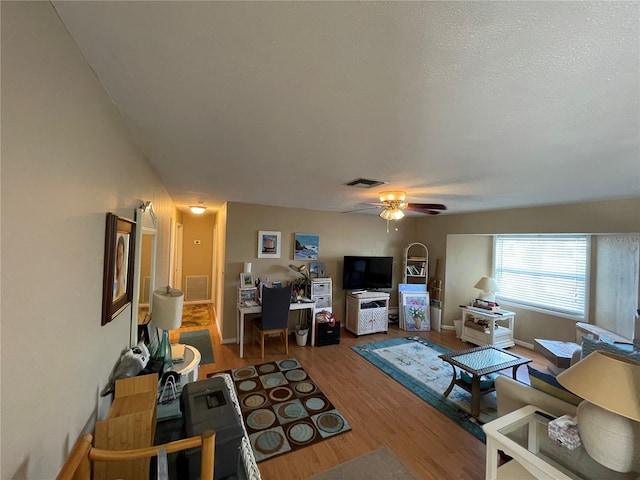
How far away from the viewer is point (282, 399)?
2809mm

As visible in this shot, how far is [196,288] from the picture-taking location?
21.6 feet

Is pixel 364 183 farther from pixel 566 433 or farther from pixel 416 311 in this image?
pixel 416 311

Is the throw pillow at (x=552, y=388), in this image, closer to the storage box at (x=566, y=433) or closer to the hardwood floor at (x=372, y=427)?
the storage box at (x=566, y=433)

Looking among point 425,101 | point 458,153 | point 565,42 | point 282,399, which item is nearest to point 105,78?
point 425,101

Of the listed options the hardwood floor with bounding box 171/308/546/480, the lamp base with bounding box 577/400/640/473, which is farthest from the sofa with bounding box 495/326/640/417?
the hardwood floor with bounding box 171/308/546/480

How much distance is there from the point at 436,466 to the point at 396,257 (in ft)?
13.7

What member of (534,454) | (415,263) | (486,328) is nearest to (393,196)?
(534,454)

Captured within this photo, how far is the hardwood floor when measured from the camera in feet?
6.61

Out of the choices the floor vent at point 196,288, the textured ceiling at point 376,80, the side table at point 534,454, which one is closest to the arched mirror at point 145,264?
the textured ceiling at point 376,80

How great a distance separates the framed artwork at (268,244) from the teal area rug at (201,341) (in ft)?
5.36

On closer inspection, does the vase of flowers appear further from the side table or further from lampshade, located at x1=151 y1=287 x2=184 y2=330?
lampshade, located at x1=151 y1=287 x2=184 y2=330

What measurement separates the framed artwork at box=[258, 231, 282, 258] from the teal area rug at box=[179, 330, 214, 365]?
1.63 m

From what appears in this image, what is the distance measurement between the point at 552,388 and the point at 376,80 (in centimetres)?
237

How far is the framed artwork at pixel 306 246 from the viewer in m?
4.74
